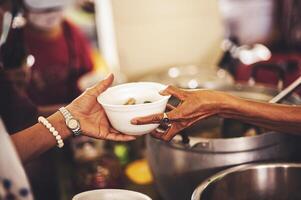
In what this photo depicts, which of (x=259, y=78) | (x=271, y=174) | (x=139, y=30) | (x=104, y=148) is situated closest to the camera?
(x=271, y=174)

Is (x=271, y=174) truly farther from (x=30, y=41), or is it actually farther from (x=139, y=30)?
(x=30, y=41)

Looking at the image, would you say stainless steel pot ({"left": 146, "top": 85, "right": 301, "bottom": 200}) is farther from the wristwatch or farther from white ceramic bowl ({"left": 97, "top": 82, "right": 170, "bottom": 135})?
the wristwatch

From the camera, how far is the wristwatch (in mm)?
1541

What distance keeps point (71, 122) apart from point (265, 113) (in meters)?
0.65

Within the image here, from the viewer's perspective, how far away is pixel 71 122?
1544 millimetres

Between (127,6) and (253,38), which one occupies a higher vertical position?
(127,6)

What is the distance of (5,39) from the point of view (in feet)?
7.49

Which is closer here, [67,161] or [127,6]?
[67,161]

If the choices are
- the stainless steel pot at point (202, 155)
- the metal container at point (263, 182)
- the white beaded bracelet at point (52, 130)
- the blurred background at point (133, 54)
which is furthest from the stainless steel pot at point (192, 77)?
the white beaded bracelet at point (52, 130)

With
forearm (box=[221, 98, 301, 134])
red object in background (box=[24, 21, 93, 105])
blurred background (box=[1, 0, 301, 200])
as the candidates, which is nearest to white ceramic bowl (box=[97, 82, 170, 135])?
forearm (box=[221, 98, 301, 134])

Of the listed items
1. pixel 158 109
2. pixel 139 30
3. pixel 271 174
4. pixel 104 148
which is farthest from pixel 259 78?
pixel 158 109

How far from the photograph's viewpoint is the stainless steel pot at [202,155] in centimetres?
154

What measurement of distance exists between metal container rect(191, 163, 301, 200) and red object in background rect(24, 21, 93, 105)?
189cm

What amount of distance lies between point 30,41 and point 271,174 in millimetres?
2231
